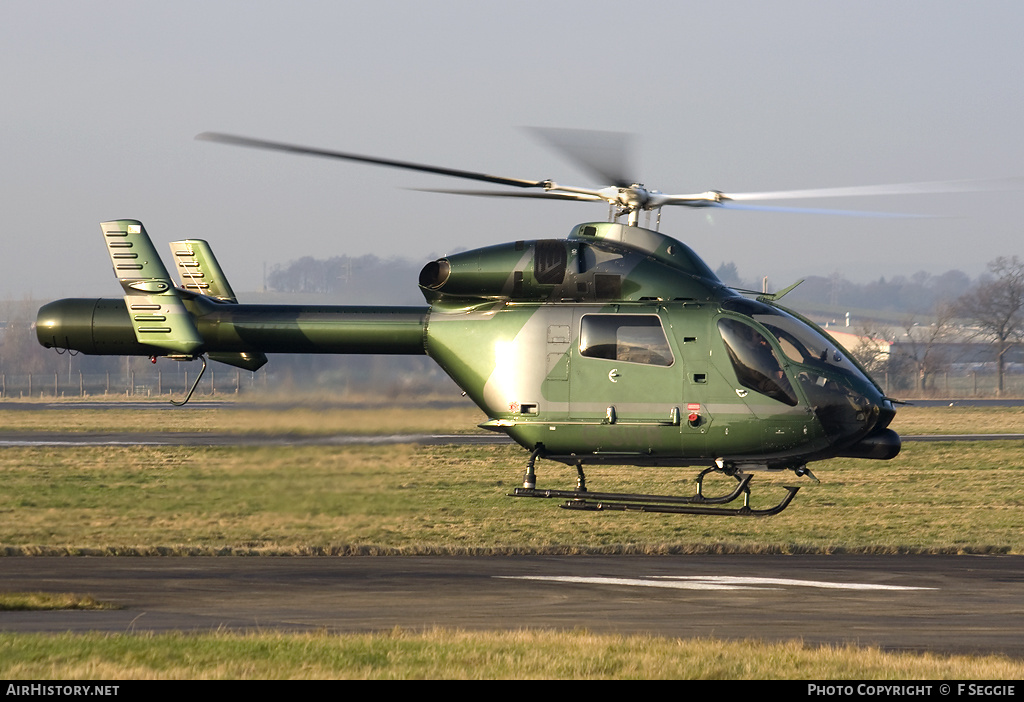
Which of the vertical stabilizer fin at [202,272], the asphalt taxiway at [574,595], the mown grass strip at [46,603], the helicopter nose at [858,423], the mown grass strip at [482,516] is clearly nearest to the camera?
the helicopter nose at [858,423]

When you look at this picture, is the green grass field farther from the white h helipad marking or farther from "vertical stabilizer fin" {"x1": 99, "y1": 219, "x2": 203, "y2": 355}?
the white h helipad marking

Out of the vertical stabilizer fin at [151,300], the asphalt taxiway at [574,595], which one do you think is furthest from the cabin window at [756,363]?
the vertical stabilizer fin at [151,300]

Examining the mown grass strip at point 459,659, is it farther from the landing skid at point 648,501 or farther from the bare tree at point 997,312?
the bare tree at point 997,312

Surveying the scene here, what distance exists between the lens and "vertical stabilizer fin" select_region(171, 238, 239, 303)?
21781mm

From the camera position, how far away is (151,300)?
63.3 feet

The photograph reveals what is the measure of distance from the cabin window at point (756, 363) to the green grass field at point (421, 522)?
5.28m

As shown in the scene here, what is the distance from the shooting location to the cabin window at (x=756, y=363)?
17156 mm

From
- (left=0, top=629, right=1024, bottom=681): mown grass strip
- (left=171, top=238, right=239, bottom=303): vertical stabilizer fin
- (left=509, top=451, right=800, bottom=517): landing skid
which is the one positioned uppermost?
(left=171, top=238, right=239, bottom=303): vertical stabilizer fin

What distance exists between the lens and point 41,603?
90.2 ft

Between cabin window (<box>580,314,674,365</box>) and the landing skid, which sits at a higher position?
cabin window (<box>580,314,674,365</box>)

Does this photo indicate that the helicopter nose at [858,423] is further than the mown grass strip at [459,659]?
No

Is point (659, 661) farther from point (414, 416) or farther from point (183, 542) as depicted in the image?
point (183, 542)

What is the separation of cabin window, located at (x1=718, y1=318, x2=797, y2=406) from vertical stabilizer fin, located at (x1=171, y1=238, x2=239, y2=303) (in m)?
9.83

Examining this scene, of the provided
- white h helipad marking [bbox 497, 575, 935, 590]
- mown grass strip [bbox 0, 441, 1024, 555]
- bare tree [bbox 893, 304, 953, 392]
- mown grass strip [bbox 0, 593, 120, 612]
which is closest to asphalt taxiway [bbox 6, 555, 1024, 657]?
white h helipad marking [bbox 497, 575, 935, 590]
